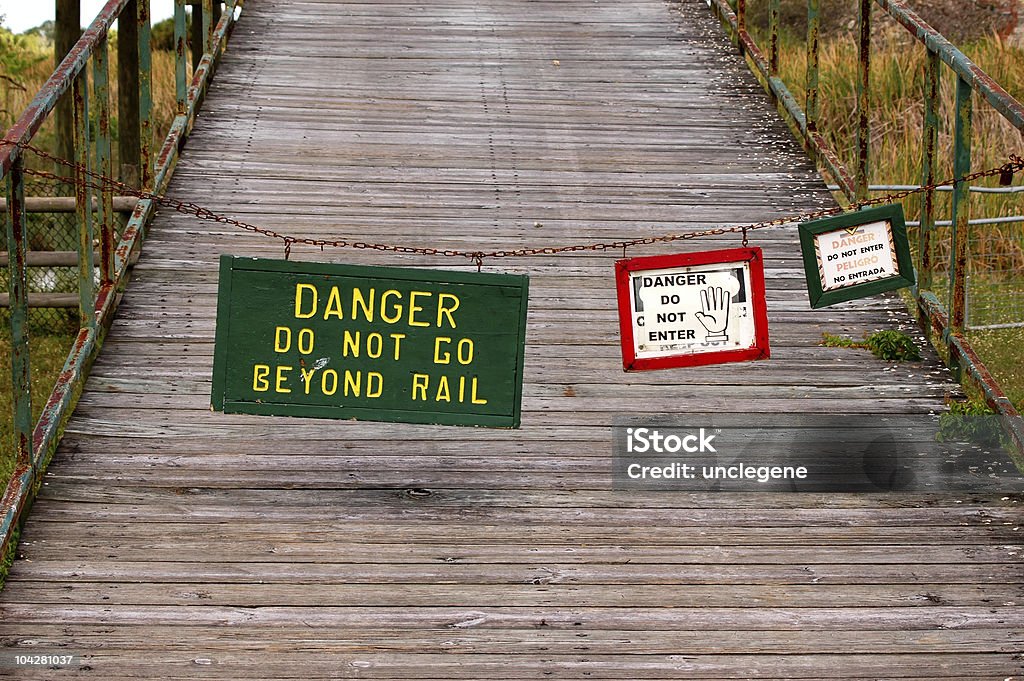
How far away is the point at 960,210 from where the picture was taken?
5066 mm

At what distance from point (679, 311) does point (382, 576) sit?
1.21 metres

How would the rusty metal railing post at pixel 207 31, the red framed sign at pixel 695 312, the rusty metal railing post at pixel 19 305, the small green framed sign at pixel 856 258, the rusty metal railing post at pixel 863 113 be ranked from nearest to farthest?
the rusty metal railing post at pixel 19 305 < the red framed sign at pixel 695 312 < the small green framed sign at pixel 856 258 < the rusty metal railing post at pixel 863 113 < the rusty metal railing post at pixel 207 31

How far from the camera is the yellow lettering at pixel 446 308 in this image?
4449 millimetres

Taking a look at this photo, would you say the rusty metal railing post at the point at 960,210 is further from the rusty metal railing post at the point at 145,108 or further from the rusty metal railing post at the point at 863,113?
the rusty metal railing post at the point at 145,108

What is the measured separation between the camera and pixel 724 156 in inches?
271

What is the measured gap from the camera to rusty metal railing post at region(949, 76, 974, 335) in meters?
5.06

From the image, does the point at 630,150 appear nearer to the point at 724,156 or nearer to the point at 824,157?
the point at 724,156

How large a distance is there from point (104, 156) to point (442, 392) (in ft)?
6.26

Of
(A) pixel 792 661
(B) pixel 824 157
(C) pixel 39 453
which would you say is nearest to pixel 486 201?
(B) pixel 824 157

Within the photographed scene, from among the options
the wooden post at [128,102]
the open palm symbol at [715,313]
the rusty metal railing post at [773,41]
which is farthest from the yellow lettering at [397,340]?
the wooden post at [128,102]

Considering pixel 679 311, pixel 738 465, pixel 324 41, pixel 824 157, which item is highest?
pixel 324 41

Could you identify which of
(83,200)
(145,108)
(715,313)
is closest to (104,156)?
(145,108)

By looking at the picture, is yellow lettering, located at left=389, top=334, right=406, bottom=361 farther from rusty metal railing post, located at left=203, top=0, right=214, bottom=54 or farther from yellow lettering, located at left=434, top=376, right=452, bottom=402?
rusty metal railing post, located at left=203, top=0, right=214, bottom=54

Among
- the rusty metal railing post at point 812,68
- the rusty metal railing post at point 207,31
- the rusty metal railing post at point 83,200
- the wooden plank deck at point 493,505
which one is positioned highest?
the rusty metal railing post at point 207,31
